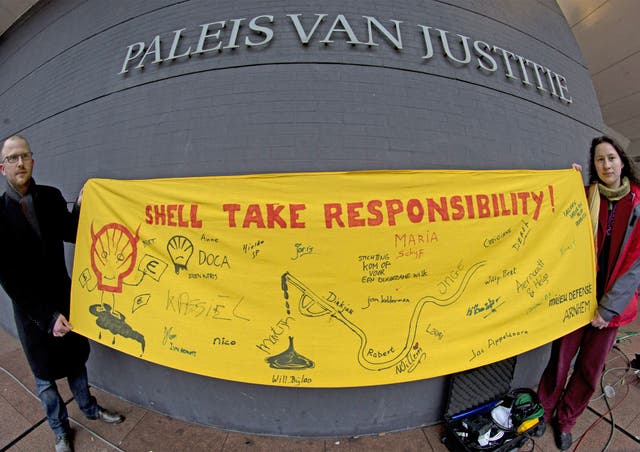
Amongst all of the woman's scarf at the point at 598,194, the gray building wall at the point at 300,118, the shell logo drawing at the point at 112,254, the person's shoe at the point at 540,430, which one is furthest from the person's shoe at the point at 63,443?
the woman's scarf at the point at 598,194

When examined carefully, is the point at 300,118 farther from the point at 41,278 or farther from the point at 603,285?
the point at 603,285

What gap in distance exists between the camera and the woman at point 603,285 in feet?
6.48

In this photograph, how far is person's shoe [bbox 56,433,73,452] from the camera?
2098 millimetres

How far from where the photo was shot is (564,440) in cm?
218

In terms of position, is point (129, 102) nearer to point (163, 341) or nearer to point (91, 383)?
point (163, 341)

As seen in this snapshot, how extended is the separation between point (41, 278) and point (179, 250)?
44.0 inches

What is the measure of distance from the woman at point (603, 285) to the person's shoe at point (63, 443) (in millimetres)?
3958

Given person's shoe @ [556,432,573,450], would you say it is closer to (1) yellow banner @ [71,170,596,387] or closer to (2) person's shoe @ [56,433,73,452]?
(1) yellow banner @ [71,170,596,387]

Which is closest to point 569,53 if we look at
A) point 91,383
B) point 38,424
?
point 91,383

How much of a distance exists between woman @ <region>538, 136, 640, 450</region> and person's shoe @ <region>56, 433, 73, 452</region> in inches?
156

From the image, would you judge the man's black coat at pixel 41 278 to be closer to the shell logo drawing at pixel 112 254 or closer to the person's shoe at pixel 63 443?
the shell logo drawing at pixel 112 254

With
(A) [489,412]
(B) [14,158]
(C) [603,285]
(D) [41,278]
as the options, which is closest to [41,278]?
(D) [41,278]

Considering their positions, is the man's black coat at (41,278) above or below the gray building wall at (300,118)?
below

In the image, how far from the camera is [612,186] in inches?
81.1
